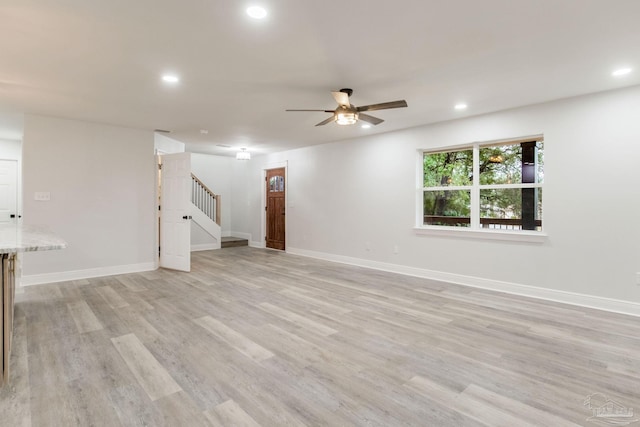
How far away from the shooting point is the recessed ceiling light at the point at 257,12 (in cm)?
214

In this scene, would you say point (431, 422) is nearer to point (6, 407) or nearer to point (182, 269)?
point (6, 407)

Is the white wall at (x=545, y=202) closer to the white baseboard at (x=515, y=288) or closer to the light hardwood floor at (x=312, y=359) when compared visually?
the white baseboard at (x=515, y=288)

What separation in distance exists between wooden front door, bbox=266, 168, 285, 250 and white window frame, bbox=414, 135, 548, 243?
12.2 feet

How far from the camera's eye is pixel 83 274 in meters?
5.18

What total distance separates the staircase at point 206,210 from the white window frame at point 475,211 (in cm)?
545

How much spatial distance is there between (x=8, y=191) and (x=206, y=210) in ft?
13.5

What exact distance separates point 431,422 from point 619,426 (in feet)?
3.45

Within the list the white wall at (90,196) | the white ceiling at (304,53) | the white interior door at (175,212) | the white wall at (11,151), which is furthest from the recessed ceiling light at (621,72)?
the white wall at (11,151)

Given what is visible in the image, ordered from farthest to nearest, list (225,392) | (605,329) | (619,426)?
(605,329) < (225,392) < (619,426)

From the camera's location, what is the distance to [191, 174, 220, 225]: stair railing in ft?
28.5

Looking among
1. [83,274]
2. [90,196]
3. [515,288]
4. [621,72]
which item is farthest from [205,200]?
[621,72]

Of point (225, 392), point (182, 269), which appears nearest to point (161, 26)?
point (225, 392)

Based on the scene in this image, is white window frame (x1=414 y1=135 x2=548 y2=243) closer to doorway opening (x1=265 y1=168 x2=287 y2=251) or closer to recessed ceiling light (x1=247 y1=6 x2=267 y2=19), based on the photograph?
doorway opening (x1=265 y1=168 x2=287 y2=251)

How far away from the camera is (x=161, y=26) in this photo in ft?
7.77
